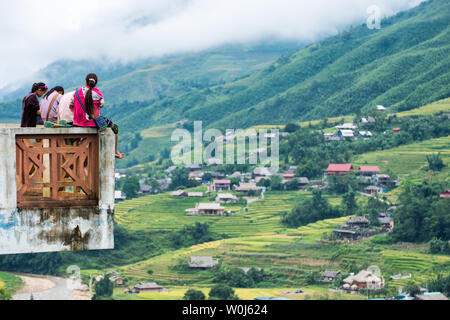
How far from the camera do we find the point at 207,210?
155 feet

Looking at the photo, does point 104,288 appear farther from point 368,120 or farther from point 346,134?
point 368,120

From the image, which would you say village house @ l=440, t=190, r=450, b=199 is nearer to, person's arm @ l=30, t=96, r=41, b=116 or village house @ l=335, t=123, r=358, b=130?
village house @ l=335, t=123, r=358, b=130

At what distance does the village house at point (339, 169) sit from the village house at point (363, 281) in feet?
55.7

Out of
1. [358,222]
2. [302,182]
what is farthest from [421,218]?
[302,182]

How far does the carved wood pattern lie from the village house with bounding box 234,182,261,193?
47481mm

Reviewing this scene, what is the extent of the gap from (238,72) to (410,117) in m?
70.6

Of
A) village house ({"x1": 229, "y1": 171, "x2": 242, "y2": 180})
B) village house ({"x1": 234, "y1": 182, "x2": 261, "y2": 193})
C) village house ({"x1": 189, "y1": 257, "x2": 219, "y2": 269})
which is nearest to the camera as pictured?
village house ({"x1": 189, "y1": 257, "x2": 219, "y2": 269})

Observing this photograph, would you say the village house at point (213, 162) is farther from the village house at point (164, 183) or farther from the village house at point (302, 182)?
the village house at point (302, 182)

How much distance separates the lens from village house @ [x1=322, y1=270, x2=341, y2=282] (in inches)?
1390

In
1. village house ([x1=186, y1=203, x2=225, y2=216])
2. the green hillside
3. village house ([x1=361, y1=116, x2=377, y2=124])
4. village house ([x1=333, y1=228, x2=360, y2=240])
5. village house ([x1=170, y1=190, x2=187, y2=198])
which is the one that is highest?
the green hillside

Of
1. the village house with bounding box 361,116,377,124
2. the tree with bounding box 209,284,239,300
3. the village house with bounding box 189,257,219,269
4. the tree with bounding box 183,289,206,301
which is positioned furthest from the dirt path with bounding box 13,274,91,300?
the village house with bounding box 361,116,377,124

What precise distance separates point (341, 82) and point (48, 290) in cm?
5639

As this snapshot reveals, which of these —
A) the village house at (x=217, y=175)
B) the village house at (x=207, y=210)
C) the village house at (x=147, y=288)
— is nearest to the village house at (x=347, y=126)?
the village house at (x=217, y=175)

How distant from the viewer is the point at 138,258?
132 feet
